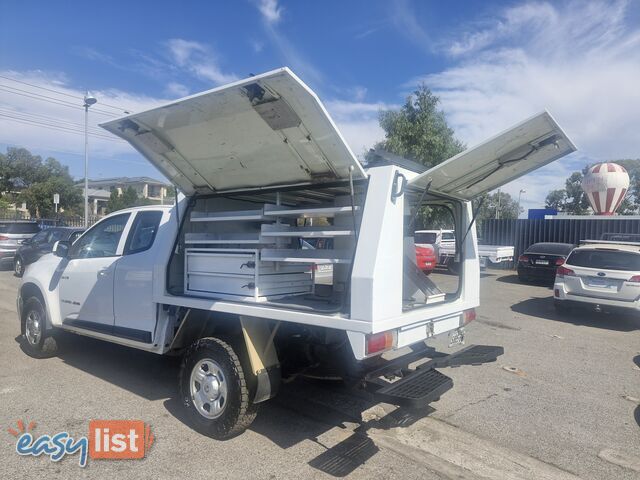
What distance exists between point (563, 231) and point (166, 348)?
20227mm

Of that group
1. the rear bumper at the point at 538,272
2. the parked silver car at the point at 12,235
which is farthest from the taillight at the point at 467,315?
the parked silver car at the point at 12,235

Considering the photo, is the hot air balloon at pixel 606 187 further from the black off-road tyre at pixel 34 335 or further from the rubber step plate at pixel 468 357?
the black off-road tyre at pixel 34 335

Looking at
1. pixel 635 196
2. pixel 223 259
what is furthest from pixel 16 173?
pixel 635 196

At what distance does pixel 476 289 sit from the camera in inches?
189

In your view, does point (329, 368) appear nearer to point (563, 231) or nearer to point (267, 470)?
point (267, 470)

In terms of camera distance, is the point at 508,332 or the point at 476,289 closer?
the point at 476,289

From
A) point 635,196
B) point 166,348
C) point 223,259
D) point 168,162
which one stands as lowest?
point 166,348

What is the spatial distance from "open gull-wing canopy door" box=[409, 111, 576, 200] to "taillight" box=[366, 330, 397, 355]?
3.92 feet

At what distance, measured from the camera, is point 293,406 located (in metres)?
4.63

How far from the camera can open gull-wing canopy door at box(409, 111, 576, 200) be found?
3.39m

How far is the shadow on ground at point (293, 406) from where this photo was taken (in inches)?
144

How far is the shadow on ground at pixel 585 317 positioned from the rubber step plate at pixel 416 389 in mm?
7137

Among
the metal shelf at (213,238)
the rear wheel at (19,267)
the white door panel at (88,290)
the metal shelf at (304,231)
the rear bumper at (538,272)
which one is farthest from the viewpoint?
the rear wheel at (19,267)

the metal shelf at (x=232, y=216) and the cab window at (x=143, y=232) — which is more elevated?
the metal shelf at (x=232, y=216)
